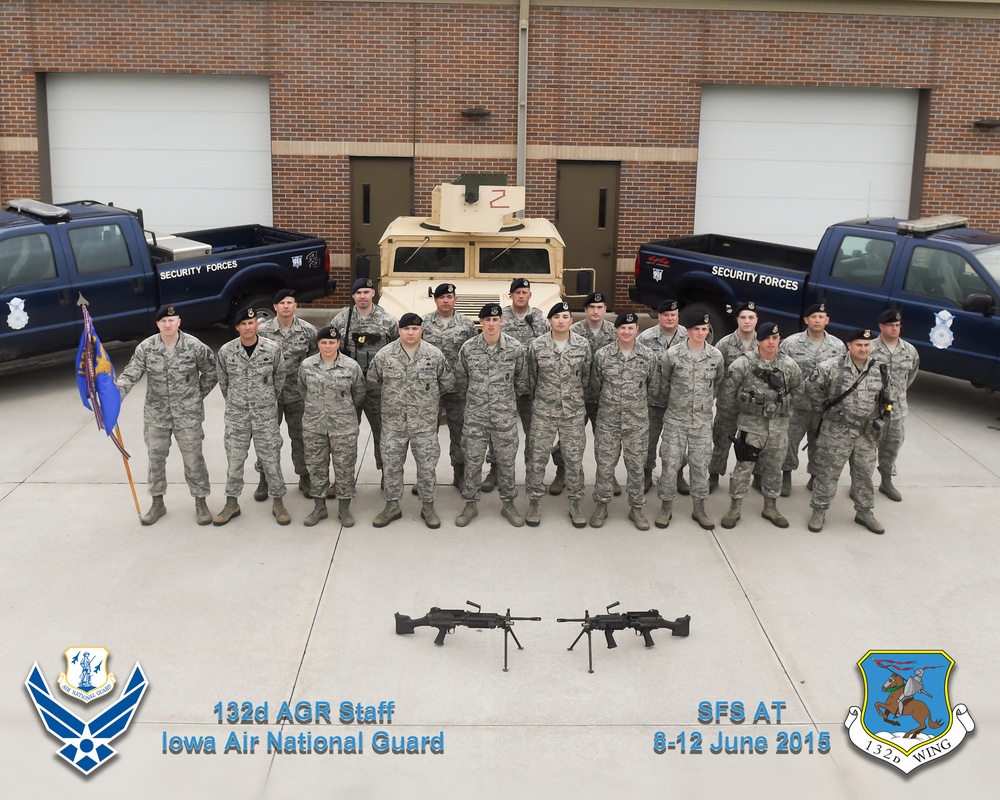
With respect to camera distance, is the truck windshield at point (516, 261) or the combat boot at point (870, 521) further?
the truck windshield at point (516, 261)

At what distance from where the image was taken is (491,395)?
26.9ft

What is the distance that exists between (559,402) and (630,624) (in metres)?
2.06

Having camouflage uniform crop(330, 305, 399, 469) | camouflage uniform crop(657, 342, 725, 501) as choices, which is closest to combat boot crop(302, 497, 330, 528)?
camouflage uniform crop(330, 305, 399, 469)

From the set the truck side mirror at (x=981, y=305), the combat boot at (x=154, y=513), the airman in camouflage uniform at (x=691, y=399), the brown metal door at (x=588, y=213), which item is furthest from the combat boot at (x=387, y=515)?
the brown metal door at (x=588, y=213)

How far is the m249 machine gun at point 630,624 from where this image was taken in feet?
21.6

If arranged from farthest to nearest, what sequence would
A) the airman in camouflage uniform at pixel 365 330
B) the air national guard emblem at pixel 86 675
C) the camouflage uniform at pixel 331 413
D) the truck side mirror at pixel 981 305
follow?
the truck side mirror at pixel 981 305, the airman in camouflage uniform at pixel 365 330, the camouflage uniform at pixel 331 413, the air national guard emblem at pixel 86 675

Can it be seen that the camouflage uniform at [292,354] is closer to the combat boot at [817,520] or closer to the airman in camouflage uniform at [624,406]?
the airman in camouflage uniform at [624,406]

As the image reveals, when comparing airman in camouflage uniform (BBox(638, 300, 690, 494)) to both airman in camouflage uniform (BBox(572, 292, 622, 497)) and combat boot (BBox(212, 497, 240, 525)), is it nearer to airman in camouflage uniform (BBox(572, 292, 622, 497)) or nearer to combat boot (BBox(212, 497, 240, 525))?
airman in camouflage uniform (BBox(572, 292, 622, 497))

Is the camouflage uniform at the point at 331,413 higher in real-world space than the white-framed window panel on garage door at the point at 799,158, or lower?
lower

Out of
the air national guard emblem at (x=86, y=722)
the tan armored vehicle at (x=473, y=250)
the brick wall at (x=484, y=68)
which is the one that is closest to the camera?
the air national guard emblem at (x=86, y=722)

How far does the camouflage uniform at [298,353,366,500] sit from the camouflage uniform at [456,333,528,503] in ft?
2.61

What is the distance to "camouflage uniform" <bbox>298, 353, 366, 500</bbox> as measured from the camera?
316 inches

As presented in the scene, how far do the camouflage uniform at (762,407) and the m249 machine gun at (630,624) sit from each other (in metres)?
1.90

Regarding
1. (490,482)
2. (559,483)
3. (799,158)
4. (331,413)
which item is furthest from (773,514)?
(799,158)
